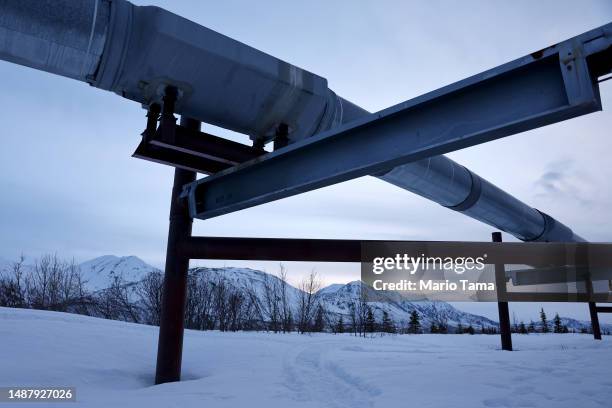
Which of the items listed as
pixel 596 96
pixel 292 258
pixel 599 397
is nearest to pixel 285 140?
pixel 292 258

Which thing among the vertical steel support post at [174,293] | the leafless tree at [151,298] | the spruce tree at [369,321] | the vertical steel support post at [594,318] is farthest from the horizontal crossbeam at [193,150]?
the spruce tree at [369,321]

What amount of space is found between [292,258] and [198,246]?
1.27m

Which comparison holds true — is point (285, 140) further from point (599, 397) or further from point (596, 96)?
point (599, 397)

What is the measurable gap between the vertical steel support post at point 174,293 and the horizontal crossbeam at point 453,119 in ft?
5.19

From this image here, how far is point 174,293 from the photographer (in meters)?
5.49

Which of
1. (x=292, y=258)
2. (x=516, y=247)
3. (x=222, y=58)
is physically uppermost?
(x=222, y=58)

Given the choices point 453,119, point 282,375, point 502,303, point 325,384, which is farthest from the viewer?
point 502,303

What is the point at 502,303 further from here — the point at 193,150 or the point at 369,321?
the point at 369,321

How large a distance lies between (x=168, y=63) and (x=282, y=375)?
444 cm

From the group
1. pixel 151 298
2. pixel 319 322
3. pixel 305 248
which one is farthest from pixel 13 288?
pixel 305 248

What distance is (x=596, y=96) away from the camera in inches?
94.6

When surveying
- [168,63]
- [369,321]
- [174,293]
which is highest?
[168,63]

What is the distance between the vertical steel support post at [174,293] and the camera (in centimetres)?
539

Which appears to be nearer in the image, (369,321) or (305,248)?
(305,248)
